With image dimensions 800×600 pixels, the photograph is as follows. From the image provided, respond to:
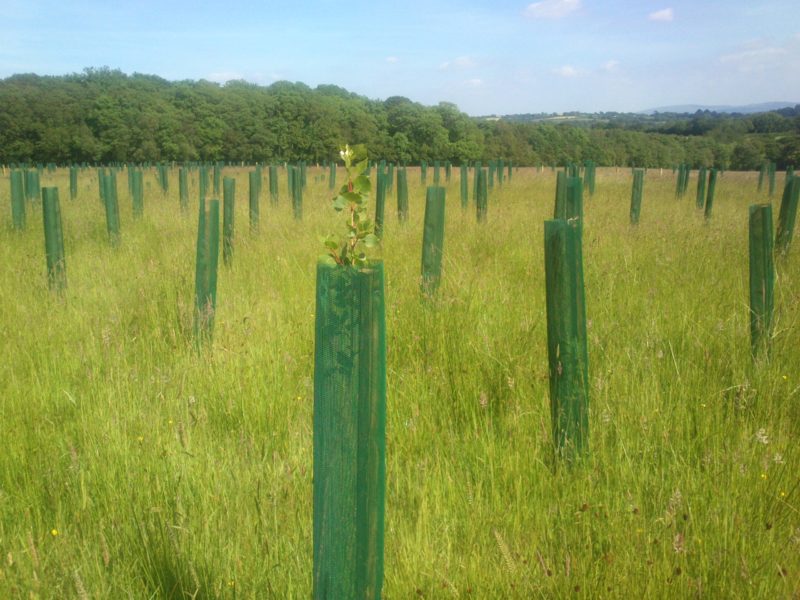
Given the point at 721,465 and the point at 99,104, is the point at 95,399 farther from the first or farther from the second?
the point at 99,104

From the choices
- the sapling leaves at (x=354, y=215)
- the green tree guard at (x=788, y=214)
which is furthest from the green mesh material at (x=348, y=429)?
the green tree guard at (x=788, y=214)

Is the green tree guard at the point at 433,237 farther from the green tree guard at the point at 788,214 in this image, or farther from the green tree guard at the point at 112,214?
the green tree guard at the point at 112,214

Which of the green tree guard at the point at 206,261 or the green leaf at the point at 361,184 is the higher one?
the green leaf at the point at 361,184

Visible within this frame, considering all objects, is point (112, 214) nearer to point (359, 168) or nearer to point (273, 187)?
point (273, 187)

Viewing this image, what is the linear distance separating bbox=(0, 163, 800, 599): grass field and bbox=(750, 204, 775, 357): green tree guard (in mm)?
129

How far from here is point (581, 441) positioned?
115 inches

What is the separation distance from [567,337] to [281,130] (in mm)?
76447

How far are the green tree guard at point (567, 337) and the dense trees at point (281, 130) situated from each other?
54388 millimetres

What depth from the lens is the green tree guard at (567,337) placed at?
2867 mm

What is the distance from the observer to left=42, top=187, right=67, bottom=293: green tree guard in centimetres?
650

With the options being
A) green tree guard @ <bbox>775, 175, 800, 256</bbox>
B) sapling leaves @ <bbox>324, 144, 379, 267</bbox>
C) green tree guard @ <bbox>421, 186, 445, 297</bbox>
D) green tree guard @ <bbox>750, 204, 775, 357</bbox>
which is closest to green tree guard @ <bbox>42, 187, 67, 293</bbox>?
green tree guard @ <bbox>421, 186, 445, 297</bbox>

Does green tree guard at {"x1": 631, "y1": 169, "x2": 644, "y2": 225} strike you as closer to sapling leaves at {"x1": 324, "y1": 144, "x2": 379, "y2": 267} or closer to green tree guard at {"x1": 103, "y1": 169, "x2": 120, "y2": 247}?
green tree guard at {"x1": 103, "y1": 169, "x2": 120, "y2": 247}

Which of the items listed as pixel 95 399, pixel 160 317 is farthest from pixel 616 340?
pixel 160 317

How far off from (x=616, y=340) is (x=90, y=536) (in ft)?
10.3
